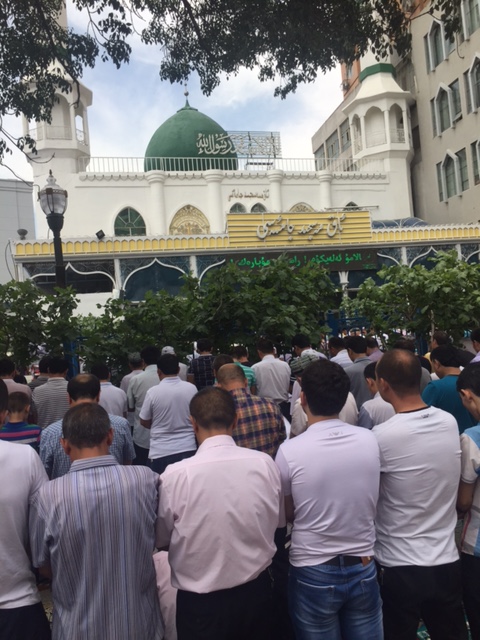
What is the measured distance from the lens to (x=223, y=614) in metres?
2.16

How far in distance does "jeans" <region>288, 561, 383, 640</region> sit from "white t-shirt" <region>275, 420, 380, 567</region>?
0.19ft

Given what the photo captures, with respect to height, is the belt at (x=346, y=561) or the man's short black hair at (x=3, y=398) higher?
the man's short black hair at (x=3, y=398)

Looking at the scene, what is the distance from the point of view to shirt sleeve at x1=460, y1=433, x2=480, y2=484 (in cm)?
245

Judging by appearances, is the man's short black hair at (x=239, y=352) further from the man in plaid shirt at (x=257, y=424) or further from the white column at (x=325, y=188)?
the white column at (x=325, y=188)

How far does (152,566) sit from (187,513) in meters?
0.28

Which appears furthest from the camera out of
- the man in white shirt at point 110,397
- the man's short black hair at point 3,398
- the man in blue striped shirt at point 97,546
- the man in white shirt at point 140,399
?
the man in white shirt at point 140,399

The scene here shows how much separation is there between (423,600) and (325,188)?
23926 mm

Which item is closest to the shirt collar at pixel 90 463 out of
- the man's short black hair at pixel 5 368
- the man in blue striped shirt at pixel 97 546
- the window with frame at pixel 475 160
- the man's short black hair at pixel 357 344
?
the man in blue striped shirt at pixel 97 546

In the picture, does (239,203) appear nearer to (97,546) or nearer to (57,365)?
(57,365)

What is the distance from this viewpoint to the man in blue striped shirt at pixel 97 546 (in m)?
2.09

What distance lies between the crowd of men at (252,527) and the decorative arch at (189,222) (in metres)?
21.6

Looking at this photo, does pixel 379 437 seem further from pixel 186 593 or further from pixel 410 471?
pixel 186 593

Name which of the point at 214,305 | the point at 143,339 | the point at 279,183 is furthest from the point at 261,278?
the point at 279,183

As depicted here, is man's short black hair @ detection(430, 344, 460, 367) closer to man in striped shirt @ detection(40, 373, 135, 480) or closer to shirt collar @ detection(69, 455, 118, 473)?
man in striped shirt @ detection(40, 373, 135, 480)
